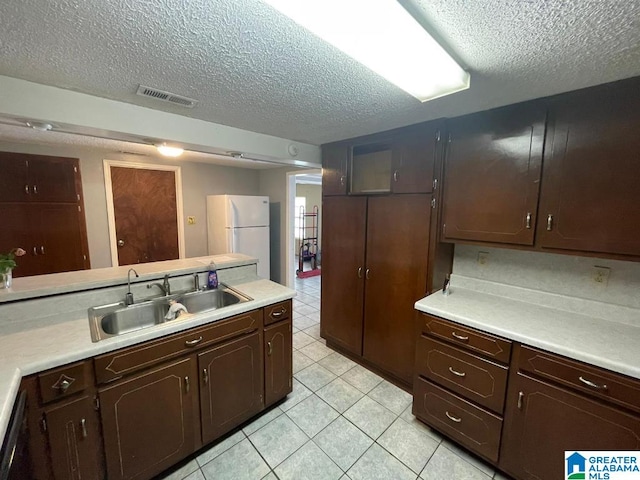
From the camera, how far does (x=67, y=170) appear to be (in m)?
3.17

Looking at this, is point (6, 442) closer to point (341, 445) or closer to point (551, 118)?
point (341, 445)

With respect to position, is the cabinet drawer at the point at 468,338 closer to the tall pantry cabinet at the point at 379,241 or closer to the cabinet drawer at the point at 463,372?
the cabinet drawer at the point at 463,372

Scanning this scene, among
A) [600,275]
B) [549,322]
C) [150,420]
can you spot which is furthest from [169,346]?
[600,275]

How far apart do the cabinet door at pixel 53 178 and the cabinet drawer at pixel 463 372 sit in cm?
421

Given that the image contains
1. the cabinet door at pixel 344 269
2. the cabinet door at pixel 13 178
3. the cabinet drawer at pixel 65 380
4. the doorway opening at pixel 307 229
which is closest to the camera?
the cabinet drawer at pixel 65 380

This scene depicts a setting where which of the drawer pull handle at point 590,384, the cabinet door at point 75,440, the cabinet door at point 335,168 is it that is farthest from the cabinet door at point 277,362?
the drawer pull handle at point 590,384

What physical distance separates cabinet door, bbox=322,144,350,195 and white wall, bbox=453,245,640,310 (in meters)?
1.16

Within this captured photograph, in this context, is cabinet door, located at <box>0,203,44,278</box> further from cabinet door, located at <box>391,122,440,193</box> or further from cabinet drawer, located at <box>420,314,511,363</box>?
cabinet drawer, located at <box>420,314,511,363</box>

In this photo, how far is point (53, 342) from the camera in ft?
4.07

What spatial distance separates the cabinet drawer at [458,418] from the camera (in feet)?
4.95

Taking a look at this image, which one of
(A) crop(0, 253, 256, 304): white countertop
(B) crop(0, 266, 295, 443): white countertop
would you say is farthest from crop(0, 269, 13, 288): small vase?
(B) crop(0, 266, 295, 443): white countertop

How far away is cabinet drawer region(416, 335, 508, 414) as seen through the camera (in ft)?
4.85

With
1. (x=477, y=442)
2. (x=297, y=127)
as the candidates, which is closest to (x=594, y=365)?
(x=477, y=442)

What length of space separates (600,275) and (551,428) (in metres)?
0.94
